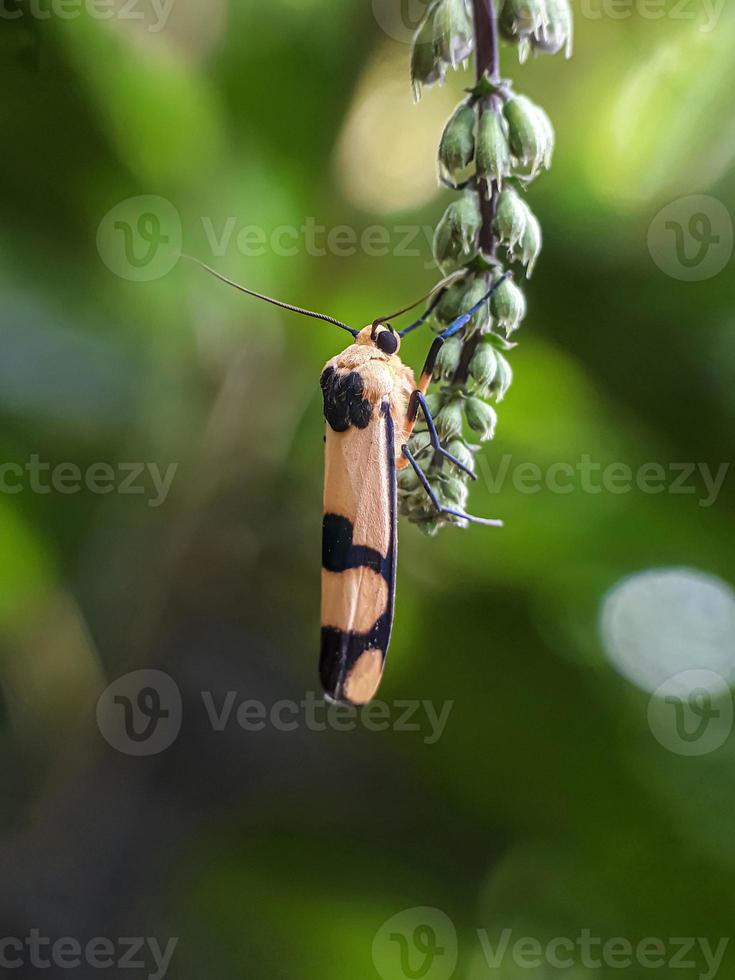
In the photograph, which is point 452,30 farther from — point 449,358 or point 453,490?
point 453,490

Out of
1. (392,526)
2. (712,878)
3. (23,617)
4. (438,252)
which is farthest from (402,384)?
(712,878)

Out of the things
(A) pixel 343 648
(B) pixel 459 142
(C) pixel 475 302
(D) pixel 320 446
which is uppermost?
(D) pixel 320 446

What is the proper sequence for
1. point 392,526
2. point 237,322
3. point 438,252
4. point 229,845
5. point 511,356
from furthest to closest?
point 229,845 → point 237,322 → point 511,356 → point 392,526 → point 438,252

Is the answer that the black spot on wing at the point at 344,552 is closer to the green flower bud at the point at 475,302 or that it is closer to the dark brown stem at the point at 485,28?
the green flower bud at the point at 475,302

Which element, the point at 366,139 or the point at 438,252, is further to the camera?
the point at 366,139


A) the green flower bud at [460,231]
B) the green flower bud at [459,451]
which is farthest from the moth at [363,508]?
the green flower bud at [460,231]

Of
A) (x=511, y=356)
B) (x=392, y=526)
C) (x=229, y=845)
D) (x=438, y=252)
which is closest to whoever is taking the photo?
(x=438, y=252)

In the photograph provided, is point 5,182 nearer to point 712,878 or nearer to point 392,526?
point 392,526

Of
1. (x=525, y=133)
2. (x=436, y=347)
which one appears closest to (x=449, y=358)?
(x=436, y=347)
